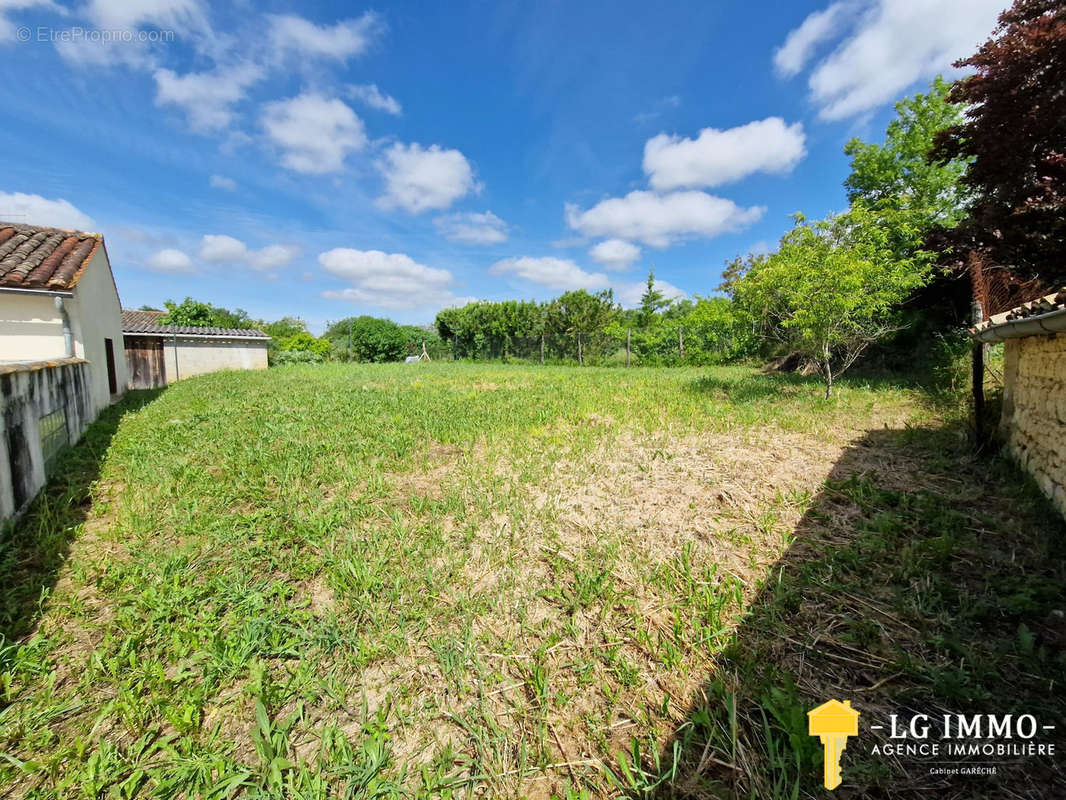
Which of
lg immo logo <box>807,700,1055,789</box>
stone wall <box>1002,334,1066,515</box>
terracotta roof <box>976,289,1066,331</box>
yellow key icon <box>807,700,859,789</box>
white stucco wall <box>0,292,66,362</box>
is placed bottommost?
lg immo logo <box>807,700,1055,789</box>

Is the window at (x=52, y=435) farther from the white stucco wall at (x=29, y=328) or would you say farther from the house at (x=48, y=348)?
the white stucco wall at (x=29, y=328)

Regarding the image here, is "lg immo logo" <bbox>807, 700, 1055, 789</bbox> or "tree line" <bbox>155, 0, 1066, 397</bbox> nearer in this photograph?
"lg immo logo" <bbox>807, 700, 1055, 789</bbox>

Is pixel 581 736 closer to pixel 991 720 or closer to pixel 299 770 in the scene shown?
pixel 299 770

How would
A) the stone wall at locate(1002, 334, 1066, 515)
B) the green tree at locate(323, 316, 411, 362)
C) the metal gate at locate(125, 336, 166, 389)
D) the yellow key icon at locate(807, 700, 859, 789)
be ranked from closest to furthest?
1. the yellow key icon at locate(807, 700, 859, 789)
2. the stone wall at locate(1002, 334, 1066, 515)
3. the metal gate at locate(125, 336, 166, 389)
4. the green tree at locate(323, 316, 411, 362)

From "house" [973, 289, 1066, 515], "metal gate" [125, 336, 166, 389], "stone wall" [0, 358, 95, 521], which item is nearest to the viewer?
"house" [973, 289, 1066, 515]

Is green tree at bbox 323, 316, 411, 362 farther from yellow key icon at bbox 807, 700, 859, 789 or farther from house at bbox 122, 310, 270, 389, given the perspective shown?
yellow key icon at bbox 807, 700, 859, 789

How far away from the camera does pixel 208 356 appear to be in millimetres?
20922

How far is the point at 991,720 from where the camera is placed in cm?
169

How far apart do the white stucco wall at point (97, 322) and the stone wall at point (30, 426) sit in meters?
2.81

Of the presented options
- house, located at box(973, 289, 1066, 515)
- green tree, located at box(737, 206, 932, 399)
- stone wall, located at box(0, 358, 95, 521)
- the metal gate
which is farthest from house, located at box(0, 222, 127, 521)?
Answer: the metal gate

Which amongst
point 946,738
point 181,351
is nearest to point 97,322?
point 181,351

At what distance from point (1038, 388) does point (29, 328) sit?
13444 mm

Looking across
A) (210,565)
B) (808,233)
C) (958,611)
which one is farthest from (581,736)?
(808,233)

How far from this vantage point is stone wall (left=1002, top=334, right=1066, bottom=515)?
10.3ft
